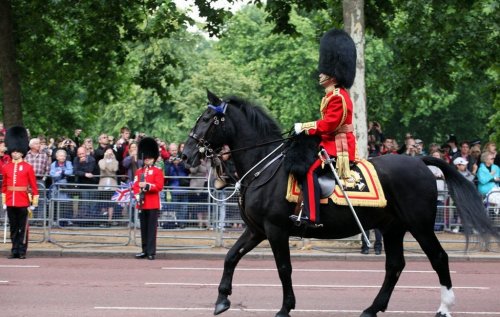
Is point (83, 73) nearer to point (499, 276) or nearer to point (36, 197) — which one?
point (36, 197)

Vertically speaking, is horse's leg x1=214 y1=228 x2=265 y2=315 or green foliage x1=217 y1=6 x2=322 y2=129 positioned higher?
green foliage x1=217 y1=6 x2=322 y2=129

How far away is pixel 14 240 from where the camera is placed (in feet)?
58.9

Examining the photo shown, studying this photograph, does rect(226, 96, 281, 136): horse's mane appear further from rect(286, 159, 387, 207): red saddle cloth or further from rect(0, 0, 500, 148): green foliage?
rect(0, 0, 500, 148): green foliage

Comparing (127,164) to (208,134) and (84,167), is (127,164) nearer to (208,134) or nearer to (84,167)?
(84,167)

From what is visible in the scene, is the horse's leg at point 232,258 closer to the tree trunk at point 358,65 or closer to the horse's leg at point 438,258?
the horse's leg at point 438,258

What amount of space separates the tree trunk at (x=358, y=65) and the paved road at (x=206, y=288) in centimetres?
276

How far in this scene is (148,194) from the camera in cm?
1841

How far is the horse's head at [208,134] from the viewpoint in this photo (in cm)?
1111

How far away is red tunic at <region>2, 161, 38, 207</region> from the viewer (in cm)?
1792

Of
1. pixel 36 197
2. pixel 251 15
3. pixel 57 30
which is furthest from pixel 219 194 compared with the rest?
pixel 251 15

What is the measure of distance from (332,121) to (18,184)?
8.81 metres

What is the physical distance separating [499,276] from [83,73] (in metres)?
15.3

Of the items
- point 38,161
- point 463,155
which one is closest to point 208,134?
point 38,161

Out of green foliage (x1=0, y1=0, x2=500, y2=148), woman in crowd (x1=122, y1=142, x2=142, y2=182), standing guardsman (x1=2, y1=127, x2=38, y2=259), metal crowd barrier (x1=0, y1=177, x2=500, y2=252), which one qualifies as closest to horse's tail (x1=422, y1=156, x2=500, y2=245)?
metal crowd barrier (x1=0, y1=177, x2=500, y2=252)
